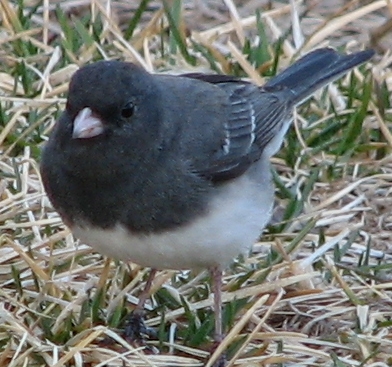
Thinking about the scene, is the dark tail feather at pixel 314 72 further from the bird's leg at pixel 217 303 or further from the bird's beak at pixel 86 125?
the bird's beak at pixel 86 125

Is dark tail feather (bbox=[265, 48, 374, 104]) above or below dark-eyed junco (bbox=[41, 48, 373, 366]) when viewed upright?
below

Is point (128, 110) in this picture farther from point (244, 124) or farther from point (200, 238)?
point (244, 124)

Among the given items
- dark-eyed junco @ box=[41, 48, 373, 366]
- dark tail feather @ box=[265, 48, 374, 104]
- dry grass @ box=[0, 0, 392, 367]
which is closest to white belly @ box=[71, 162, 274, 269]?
dark-eyed junco @ box=[41, 48, 373, 366]

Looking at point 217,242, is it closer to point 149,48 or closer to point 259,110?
point 259,110

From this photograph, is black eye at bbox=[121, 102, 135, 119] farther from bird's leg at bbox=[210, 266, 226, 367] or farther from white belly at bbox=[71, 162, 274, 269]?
bird's leg at bbox=[210, 266, 226, 367]


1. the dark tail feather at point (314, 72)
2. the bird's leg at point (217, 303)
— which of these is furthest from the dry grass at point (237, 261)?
the dark tail feather at point (314, 72)
